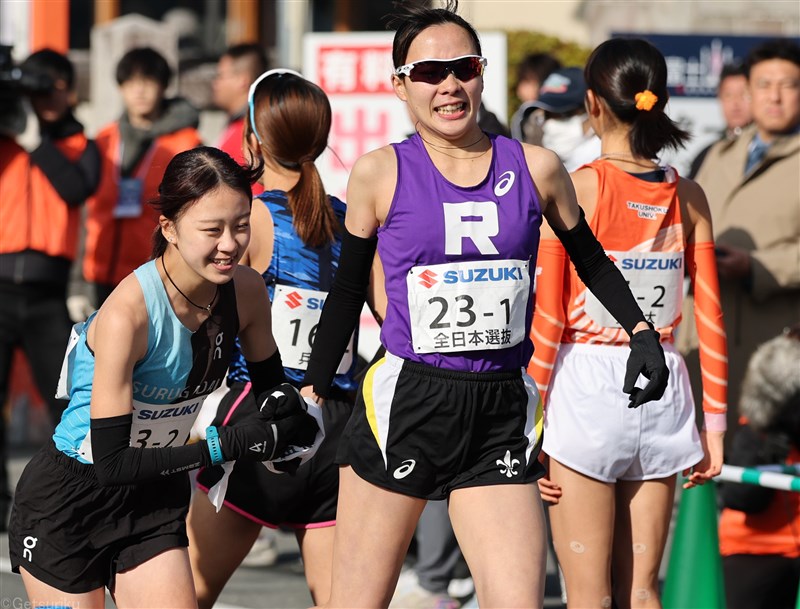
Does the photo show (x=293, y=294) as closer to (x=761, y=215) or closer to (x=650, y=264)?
(x=650, y=264)

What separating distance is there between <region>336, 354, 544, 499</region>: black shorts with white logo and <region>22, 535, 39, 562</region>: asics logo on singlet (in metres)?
0.93

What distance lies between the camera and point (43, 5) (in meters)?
16.7

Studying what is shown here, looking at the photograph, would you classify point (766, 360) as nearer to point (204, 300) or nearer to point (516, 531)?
point (516, 531)

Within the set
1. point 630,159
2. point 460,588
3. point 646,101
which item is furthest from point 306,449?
point 460,588

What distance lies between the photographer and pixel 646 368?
3.85 metres

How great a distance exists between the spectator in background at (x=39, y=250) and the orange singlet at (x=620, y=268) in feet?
11.4

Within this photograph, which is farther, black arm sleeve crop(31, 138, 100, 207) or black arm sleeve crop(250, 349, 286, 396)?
black arm sleeve crop(31, 138, 100, 207)

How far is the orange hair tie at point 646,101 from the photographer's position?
450cm

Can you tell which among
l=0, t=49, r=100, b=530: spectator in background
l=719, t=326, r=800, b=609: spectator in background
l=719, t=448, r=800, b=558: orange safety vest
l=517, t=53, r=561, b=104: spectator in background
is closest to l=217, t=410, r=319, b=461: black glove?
l=719, t=326, r=800, b=609: spectator in background

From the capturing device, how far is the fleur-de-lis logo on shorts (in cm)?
379

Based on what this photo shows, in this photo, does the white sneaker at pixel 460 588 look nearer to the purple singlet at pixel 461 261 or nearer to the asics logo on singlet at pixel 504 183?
the purple singlet at pixel 461 261

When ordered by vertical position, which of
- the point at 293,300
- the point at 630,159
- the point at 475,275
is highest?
the point at 630,159

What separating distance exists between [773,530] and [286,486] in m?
2.13

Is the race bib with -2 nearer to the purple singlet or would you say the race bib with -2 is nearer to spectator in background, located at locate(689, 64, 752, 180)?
the purple singlet
